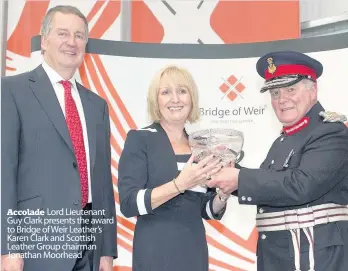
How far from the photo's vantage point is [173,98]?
2100 millimetres

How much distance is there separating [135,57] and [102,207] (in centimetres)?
107

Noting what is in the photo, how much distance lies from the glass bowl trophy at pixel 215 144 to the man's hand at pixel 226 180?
0.05 metres

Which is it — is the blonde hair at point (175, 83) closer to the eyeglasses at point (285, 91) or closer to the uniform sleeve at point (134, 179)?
the uniform sleeve at point (134, 179)

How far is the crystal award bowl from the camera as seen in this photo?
2.03 m

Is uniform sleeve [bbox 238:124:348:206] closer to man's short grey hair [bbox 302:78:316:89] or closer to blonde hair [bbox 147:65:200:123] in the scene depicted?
man's short grey hair [bbox 302:78:316:89]

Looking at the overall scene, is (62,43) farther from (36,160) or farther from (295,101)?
(295,101)

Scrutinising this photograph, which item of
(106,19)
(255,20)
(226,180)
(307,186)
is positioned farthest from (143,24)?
(307,186)

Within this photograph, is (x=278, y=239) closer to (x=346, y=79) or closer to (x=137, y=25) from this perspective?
(x=346, y=79)

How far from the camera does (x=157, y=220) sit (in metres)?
2.00

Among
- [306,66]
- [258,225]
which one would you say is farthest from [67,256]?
[306,66]

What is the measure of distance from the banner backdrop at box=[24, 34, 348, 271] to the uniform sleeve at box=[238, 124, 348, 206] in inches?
35.4

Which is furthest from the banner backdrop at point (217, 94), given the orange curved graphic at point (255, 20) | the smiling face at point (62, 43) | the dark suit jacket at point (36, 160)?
the dark suit jacket at point (36, 160)

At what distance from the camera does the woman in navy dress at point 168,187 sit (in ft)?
6.45

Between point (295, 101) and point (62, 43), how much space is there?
2.98 ft
